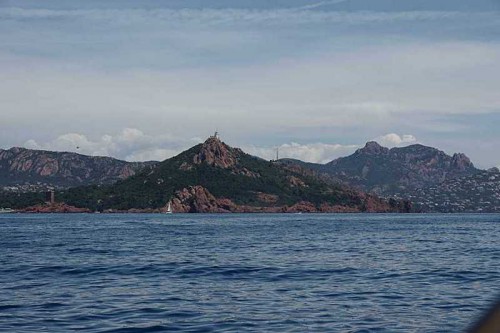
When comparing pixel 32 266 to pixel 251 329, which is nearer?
pixel 251 329

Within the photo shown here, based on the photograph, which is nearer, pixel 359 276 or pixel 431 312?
pixel 431 312

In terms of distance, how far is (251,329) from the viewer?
763 inches

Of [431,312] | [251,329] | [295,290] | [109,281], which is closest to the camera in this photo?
[251,329]

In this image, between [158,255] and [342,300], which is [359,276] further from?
[158,255]

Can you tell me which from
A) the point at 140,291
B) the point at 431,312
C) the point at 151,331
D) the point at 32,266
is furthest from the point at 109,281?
the point at 431,312

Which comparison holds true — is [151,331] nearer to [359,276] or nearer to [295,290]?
[295,290]

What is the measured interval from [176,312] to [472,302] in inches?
396

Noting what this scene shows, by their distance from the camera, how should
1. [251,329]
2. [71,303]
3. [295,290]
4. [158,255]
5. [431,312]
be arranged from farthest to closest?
1. [158,255]
2. [295,290]
3. [71,303]
4. [431,312]
5. [251,329]

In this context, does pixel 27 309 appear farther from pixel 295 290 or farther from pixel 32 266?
pixel 32 266

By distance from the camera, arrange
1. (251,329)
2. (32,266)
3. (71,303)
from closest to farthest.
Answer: (251,329) → (71,303) → (32,266)

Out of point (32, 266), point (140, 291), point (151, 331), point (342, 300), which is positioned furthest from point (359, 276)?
point (32, 266)

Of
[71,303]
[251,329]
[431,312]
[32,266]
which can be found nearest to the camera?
[251,329]

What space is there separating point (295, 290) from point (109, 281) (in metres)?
8.72

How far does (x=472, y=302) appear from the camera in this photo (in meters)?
24.6
